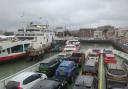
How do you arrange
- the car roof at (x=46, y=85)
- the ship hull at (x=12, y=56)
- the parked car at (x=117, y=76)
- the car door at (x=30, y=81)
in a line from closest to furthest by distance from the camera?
1. the car roof at (x=46, y=85)
2. the car door at (x=30, y=81)
3. the parked car at (x=117, y=76)
4. the ship hull at (x=12, y=56)

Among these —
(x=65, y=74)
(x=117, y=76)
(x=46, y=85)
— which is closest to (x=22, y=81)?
(x=46, y=85)

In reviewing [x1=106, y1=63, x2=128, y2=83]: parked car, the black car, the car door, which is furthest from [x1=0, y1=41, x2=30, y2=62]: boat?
[x1=106, y1=63, x2=128, y2=83]: parked car

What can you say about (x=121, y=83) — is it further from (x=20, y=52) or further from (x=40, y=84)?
(x=20, y=52)

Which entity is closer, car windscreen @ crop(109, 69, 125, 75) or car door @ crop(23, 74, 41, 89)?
car door @ crop(23, 74, 41, 89)

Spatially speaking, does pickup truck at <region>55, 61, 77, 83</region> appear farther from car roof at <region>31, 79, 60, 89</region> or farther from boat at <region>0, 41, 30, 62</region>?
boat at <region>0, 41, 30, 62</region>

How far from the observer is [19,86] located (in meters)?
9.48

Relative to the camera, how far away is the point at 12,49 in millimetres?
28734

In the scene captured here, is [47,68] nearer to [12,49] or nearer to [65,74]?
[65,74]

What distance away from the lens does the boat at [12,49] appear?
25.3m

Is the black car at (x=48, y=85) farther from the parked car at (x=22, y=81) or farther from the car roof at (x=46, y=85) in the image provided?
the parked car at (x=22, y=81)

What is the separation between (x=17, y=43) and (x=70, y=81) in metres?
19.4

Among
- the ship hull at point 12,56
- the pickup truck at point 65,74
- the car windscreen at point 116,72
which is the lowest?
the ship hull at point 12,56

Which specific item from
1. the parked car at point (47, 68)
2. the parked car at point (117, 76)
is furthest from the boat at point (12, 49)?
the parked car at point (117, 76)

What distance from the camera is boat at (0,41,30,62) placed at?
25327mm
